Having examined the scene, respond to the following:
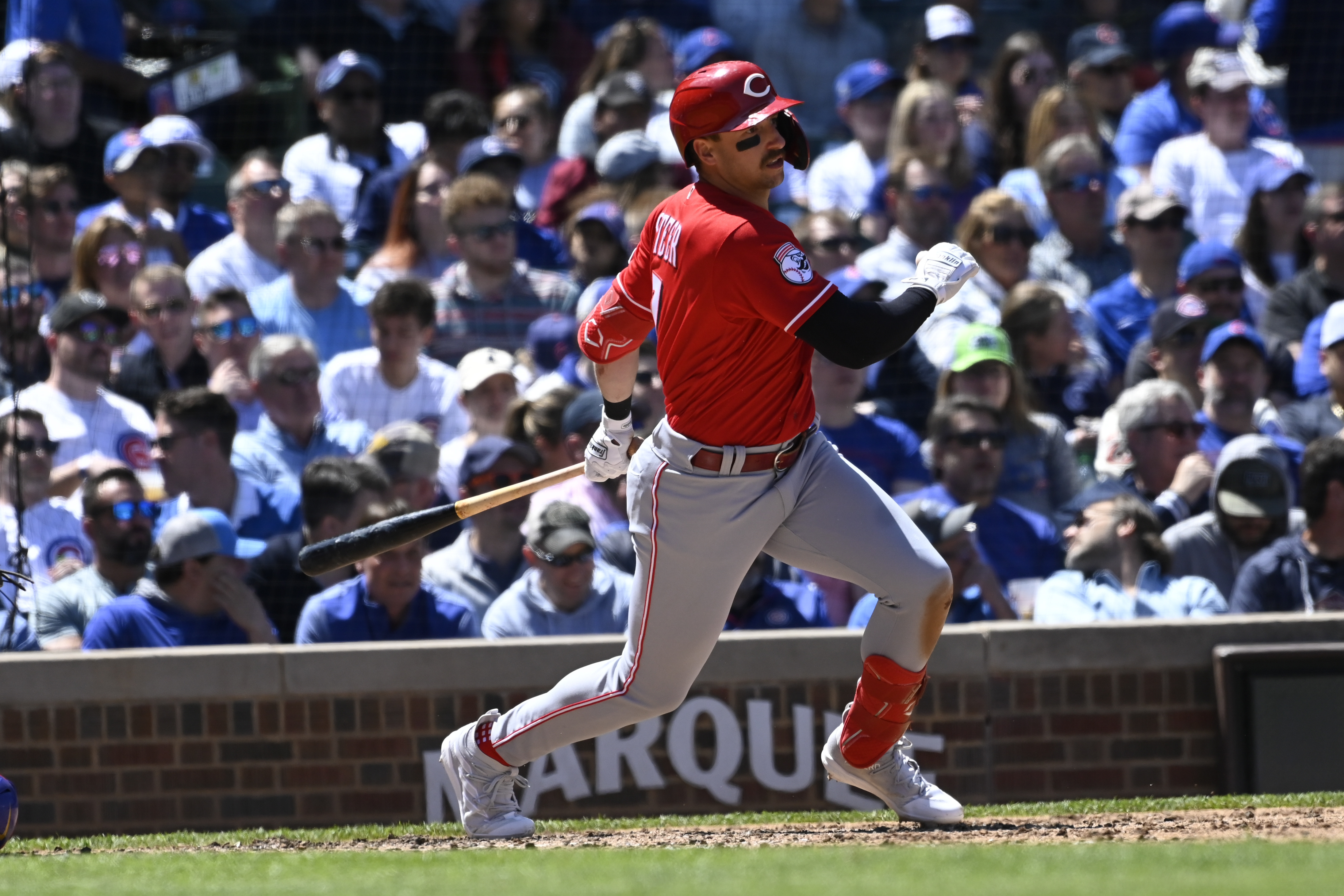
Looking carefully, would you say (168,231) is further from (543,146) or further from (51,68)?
(543,146)

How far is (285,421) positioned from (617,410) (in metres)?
2.94

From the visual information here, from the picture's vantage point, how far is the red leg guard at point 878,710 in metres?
4.38

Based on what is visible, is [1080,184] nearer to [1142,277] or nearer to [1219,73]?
[1142,277]

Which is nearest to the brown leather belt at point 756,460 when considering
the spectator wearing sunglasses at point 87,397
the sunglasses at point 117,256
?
the spectator wearing sunglasses at point 87,397

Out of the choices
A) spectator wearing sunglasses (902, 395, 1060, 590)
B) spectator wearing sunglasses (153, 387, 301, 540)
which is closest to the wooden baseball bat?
spectator wearing sunglasses (153, 387, 301, 540)

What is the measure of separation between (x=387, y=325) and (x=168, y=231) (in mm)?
1647

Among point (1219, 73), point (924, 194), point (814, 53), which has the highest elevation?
point (814, 53)

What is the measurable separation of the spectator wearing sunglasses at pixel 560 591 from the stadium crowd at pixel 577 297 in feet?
0.05

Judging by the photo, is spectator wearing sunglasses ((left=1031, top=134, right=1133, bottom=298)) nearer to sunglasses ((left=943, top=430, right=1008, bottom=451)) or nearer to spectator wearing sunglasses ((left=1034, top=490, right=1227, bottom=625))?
sunglasses ((left=943, top=430, right=1008, bottom=451))

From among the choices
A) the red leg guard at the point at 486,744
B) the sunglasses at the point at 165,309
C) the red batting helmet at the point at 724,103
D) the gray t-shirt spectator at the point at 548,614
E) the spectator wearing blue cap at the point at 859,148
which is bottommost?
the red leg guard at the point at 486,744

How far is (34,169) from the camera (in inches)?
336

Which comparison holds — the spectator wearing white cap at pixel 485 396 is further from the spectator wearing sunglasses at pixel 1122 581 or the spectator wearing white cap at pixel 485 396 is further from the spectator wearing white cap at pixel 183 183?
the spectator wearing sunglasses at pixel 1122 581

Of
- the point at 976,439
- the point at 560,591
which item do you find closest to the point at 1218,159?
the point at 976,439

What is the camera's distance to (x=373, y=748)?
6.00 metres
